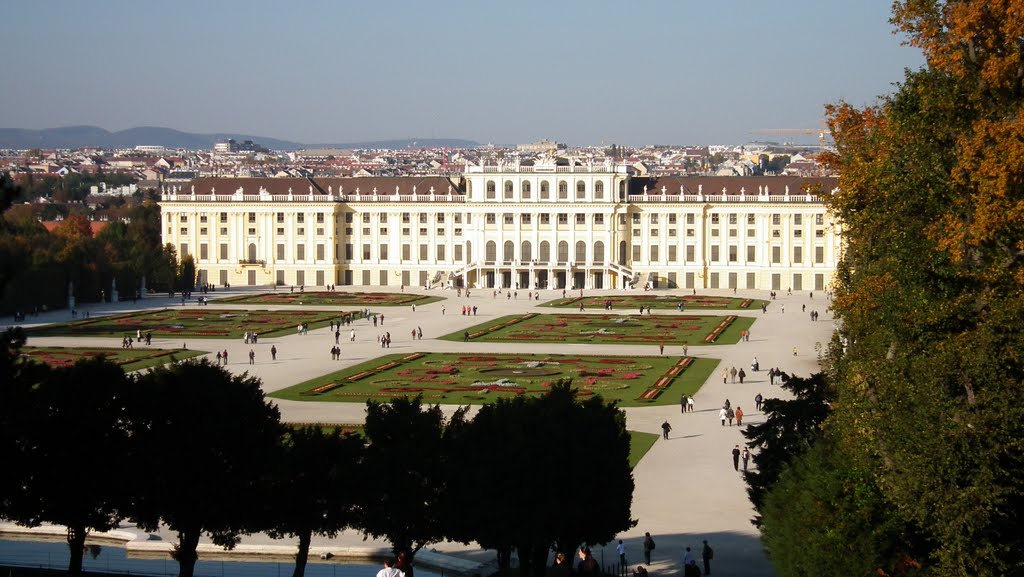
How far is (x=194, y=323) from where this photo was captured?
68.9 meters

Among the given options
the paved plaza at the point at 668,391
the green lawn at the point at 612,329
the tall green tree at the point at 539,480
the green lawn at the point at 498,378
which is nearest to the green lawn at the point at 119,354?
the paved plaza at the point at 668,391

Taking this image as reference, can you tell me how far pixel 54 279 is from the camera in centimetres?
7725

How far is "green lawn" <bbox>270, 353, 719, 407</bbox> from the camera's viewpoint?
44.4 meters

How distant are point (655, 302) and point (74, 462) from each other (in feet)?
194

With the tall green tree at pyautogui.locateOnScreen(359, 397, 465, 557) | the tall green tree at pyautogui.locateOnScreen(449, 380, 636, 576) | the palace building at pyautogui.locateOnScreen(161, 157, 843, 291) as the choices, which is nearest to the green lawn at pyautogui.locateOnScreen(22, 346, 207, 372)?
the tall green tree at pyautogui.locateOnScreen(359, 397, 465, 557)

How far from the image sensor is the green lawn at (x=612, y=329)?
61531mm

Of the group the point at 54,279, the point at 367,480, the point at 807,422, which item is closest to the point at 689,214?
the point at 54,279

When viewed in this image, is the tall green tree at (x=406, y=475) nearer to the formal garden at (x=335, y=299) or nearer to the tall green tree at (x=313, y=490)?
the tall green tree at (x=313, y=490)

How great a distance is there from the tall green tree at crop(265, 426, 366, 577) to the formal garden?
56.1m

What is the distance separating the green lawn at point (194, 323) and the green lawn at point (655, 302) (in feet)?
45.5

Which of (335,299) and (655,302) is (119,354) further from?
(655,302)

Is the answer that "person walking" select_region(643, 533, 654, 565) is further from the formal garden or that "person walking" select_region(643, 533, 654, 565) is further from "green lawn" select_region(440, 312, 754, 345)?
the formal garden

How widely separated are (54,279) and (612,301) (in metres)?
28.8

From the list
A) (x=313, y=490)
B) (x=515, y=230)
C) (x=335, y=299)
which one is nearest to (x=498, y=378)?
(x=313, y=490)
